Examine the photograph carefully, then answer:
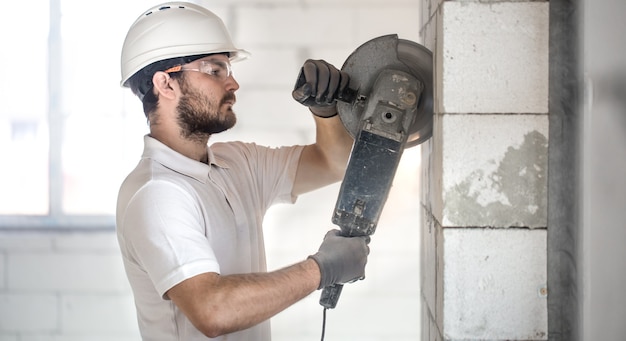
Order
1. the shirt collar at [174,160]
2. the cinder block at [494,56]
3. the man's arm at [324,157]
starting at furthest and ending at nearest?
the man's arm at [324,157]
the shirt collar at [174,160]
the cinder block at [494,56]

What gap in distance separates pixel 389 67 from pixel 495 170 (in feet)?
1.30

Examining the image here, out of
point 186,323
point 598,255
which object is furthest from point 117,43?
point 598,255

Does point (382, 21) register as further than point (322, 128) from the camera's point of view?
Yes

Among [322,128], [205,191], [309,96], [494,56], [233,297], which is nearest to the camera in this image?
[494,56]

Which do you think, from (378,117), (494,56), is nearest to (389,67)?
(378,117)

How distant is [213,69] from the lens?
71.9 inches

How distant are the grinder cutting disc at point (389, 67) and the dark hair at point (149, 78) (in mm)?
489

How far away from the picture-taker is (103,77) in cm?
284

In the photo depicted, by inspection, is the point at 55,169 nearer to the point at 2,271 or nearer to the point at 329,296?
the point at 2,271

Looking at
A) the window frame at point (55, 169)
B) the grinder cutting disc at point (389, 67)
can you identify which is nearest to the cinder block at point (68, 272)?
the window frame at point (55, 169)

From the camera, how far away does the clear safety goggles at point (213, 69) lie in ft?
5.87

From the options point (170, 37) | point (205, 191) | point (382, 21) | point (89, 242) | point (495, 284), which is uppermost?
point (382, 21)

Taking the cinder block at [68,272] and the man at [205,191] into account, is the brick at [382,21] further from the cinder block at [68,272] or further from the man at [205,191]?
the cinder block at [68,272]

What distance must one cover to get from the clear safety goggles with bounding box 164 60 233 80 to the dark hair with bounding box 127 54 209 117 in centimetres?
1
